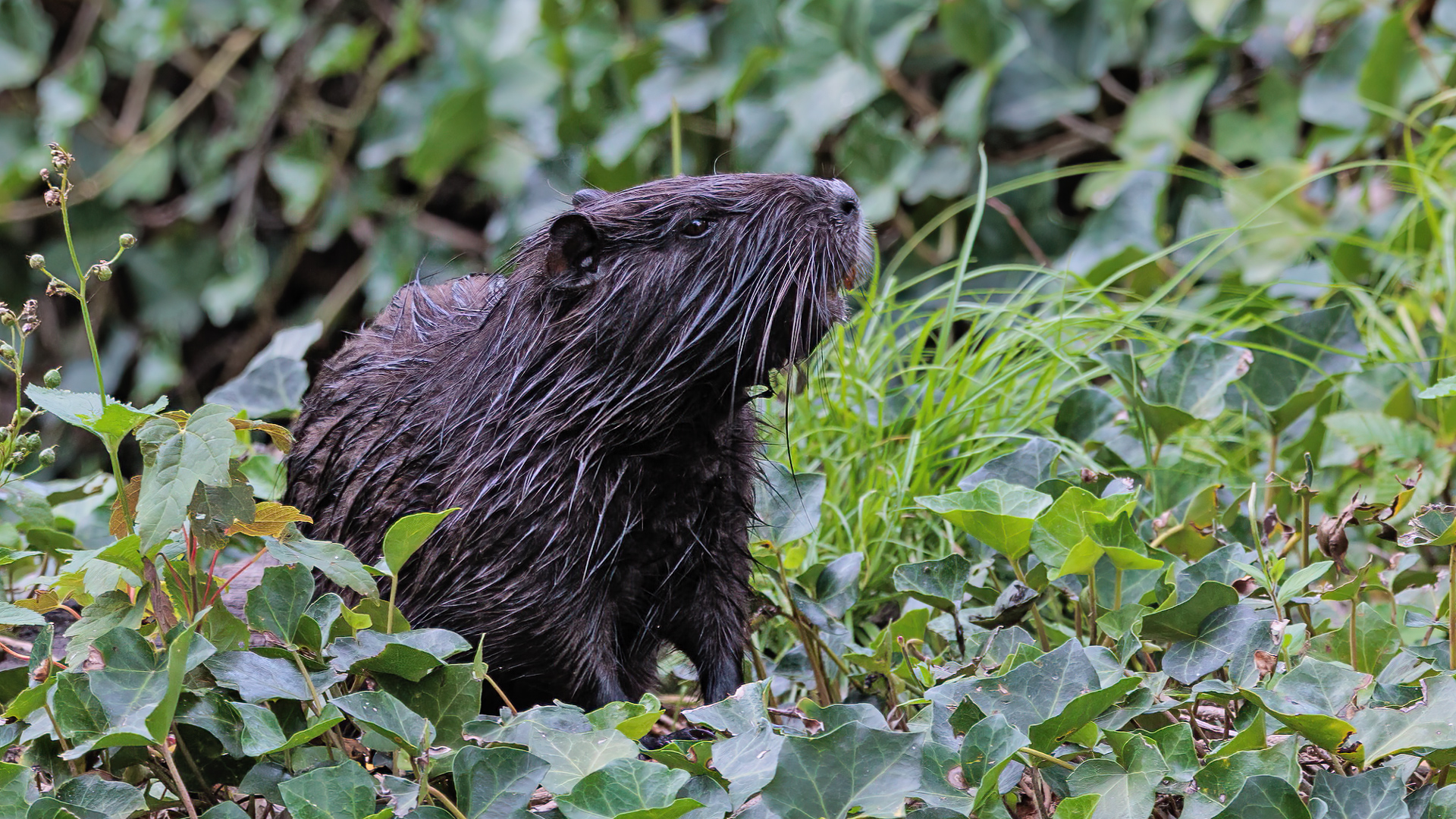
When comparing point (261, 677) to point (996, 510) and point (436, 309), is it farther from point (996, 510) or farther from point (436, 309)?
point (996, 510)

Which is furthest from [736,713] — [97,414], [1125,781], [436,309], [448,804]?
[436,309]

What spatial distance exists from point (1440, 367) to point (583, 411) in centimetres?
182

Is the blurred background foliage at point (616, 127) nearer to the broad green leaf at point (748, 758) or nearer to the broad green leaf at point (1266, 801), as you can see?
the broad green leaf at point (748, 758)

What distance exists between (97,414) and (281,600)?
1.01 feet

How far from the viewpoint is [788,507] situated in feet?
7.54

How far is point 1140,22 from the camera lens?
429 cm

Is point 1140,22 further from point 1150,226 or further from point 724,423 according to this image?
point 724,423

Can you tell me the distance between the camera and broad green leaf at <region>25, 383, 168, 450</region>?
153 centimetres

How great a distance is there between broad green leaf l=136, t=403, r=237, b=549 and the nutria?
45cm

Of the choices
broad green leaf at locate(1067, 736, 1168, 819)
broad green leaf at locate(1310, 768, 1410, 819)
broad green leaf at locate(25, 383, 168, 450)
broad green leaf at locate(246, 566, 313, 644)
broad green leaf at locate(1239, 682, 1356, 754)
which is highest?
broad green leaf at locate(25, 383, 168, 450)

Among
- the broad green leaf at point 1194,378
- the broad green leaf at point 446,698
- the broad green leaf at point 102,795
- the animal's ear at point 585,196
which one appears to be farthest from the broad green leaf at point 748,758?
the broad green leaf at point 1194,378

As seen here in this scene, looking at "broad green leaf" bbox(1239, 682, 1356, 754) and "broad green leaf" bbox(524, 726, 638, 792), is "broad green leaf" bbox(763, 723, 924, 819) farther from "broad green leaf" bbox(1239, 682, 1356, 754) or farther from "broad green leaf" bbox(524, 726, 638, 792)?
"broad green leaf" bbox(1239, 682, 1356, 754)

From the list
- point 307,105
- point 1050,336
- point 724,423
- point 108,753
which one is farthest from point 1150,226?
point 307,105

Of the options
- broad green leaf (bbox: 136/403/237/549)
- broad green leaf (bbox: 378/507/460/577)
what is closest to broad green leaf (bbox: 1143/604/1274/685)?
broad green leaf (bbox: 378/507/460/577)
